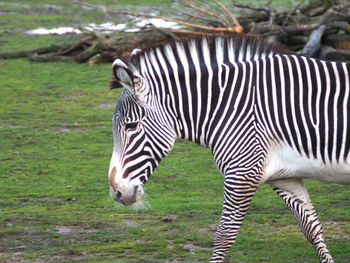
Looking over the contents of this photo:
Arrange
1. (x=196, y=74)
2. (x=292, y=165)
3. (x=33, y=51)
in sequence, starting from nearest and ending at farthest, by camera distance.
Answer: (x=292, y=165) < (x=196, y=74) < (x=33, y=51)

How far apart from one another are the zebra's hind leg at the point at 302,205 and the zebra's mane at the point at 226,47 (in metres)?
0.97

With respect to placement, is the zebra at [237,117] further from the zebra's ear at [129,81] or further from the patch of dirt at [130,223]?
the patch of dirt at [130,223]

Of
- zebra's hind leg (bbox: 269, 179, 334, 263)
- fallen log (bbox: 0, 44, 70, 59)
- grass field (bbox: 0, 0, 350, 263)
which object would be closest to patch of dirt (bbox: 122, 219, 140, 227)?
grass field (bbox: 0, 0, 350, 263)

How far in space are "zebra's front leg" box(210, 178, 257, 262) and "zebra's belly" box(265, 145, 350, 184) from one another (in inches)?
7.4

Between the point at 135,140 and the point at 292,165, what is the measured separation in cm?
113

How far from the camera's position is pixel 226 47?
16.5 ft

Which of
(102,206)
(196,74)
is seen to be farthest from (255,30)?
(196,74)

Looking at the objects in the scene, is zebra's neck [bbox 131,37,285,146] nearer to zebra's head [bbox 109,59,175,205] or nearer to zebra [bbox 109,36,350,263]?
zebra [bbox 109,36,350,263]

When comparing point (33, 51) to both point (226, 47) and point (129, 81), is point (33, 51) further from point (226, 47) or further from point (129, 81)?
point (129, 81)

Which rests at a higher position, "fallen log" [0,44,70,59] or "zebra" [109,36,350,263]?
"zebra" [109,36,350,263]

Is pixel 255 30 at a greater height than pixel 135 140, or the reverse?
pixel 135 140

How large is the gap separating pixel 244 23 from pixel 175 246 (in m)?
8.94

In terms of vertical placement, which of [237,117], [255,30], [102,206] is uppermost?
[237,117]

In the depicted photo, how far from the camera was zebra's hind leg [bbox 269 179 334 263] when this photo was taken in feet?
16.3
